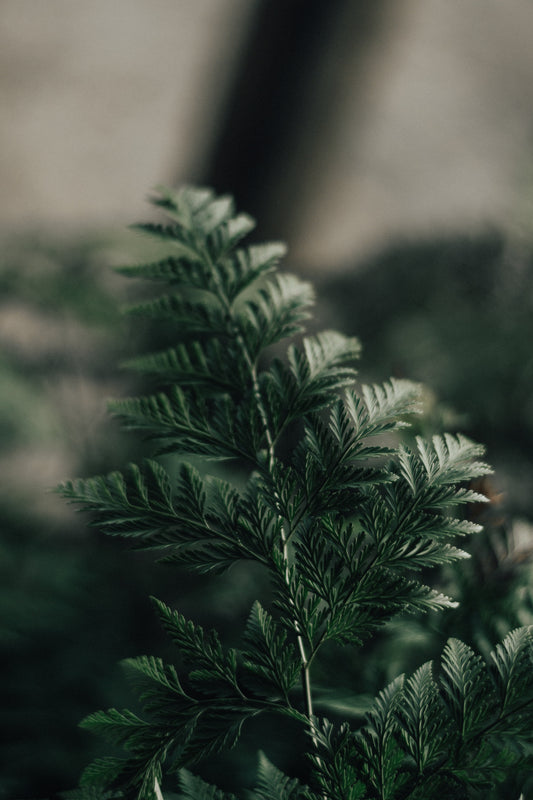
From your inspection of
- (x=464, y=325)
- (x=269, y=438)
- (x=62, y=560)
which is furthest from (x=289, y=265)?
(x=269, y=438)

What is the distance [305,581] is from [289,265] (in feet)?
5.51

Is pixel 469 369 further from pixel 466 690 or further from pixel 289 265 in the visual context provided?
pixel 289 265

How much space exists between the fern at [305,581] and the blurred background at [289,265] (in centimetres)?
11

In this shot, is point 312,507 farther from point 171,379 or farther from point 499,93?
point 499,93

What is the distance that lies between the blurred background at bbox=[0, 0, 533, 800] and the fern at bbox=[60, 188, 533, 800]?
107mm

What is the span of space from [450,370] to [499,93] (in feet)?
12.1

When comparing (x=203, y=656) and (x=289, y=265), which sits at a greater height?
(x=289, y=265)

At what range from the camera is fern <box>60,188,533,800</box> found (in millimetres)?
317

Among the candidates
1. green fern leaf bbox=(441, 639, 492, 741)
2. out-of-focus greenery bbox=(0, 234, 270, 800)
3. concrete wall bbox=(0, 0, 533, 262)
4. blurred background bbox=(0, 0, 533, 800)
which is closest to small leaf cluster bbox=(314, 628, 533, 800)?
green fern leaf bbox=(441, 639, 492, 741)

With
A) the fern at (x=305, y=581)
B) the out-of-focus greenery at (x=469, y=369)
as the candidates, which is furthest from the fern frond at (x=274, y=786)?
the out-of-focus greenery at (x=469, y=369)

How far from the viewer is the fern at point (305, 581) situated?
→ 1.04ft

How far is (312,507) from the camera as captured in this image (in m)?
0.35

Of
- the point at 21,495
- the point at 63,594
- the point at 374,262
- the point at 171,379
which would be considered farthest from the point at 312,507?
the point at 374,262

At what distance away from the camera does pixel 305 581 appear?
0.33 metres
